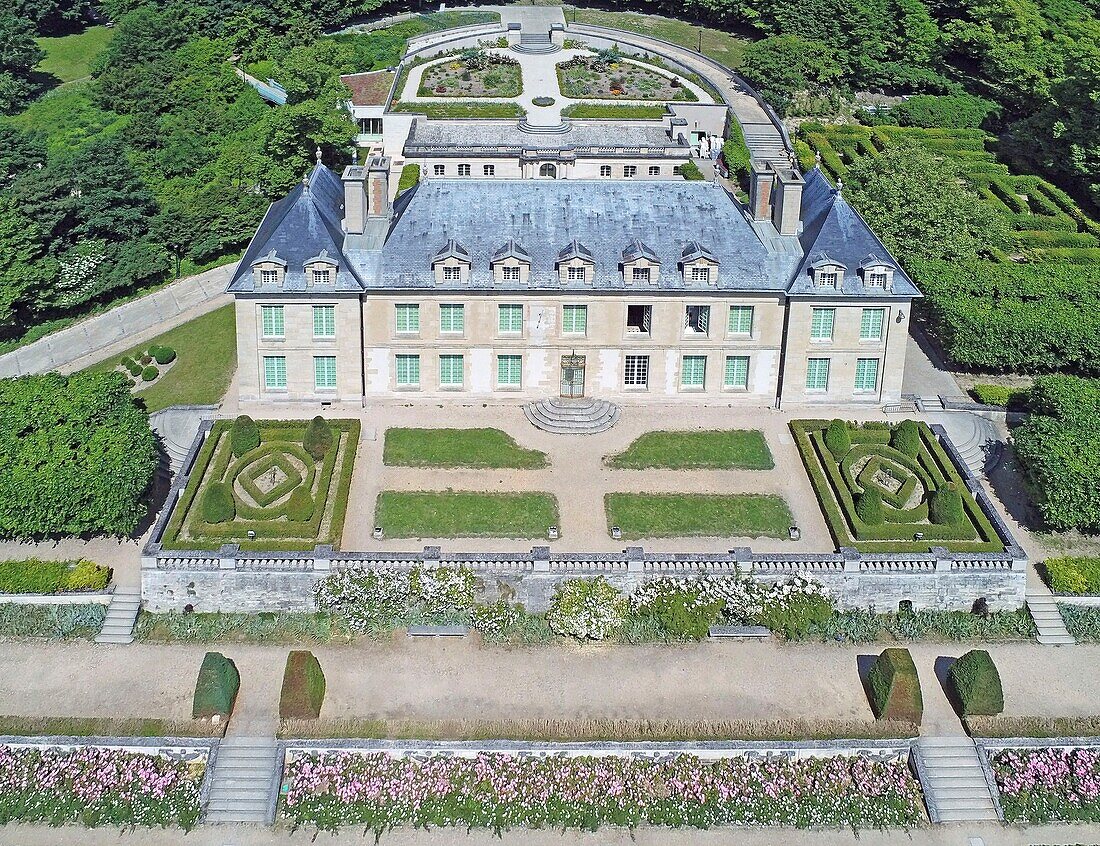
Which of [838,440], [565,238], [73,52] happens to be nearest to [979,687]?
[838,440]

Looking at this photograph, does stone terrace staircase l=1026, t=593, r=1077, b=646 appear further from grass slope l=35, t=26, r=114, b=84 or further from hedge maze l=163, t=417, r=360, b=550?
grass slope l=35, t=26, r=114, b=84

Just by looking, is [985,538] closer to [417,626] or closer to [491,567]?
[491,567]

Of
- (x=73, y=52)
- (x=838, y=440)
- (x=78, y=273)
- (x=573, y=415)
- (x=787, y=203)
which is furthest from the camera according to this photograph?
(x=73, y=52)

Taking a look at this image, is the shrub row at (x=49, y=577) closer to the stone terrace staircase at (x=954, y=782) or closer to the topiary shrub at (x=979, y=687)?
the stone terrace staircase at (x=954, y=782)

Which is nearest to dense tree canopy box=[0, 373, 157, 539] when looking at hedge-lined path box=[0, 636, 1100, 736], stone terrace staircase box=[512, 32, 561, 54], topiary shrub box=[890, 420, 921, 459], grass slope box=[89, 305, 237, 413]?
hedge-lined path box=[0, 636, 1100, 736]

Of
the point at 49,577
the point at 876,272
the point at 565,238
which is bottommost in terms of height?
the point at 49,577

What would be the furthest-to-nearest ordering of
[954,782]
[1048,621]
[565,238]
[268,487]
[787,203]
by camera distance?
[787,203] < [565,238] < [268,487] < [1048,621] < [954,782]

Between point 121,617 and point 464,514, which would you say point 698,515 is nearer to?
point 464,514
